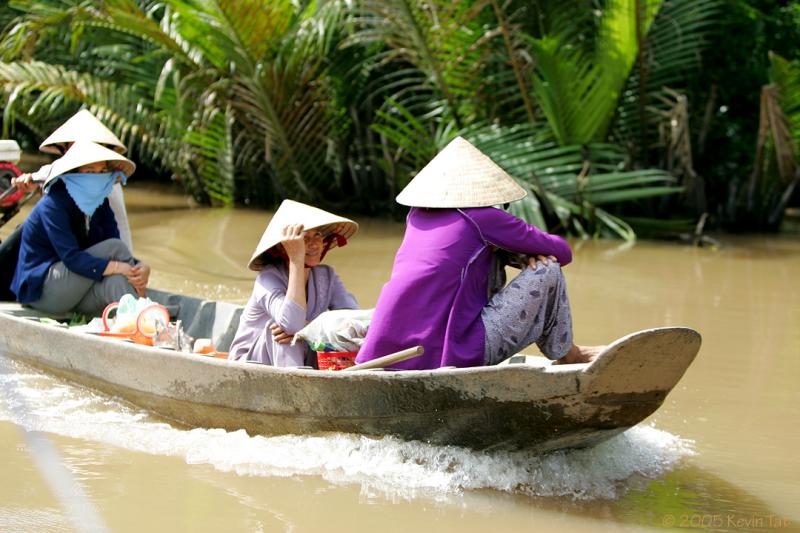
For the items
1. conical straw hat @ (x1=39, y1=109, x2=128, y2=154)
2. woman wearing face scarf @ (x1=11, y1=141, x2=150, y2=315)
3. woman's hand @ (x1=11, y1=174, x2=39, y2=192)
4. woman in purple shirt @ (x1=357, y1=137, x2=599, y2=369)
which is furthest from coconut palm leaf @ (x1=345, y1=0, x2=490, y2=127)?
woman in purple shirt @ (x1=357, y1=137, x2=599, y2=369)

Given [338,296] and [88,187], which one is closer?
[338,296]

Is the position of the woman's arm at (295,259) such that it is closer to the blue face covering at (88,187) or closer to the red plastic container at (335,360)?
the red plastic container at (335,360)

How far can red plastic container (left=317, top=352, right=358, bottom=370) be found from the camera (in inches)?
175

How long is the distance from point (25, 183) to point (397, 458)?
3188mm

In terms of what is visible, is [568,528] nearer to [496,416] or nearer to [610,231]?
[496,416]

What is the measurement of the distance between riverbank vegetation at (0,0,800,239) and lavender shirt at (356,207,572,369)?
5731 mm

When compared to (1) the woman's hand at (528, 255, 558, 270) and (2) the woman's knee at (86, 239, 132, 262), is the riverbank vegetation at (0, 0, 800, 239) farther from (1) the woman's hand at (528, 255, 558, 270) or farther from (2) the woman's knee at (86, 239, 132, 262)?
(1) the woman's hand at (528, 255, 558, 270)

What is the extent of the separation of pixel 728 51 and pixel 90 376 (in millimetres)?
8672

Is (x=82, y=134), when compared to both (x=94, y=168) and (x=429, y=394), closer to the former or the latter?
(x=94, y=168)

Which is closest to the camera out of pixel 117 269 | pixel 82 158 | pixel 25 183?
pixel 82 158

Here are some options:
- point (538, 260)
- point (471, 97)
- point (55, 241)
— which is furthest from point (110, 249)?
point (471, 97)

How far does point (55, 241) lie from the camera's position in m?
5.63

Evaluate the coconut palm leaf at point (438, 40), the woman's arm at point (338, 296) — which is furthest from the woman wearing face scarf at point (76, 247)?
the coconut palm leaf at point (438, 40)

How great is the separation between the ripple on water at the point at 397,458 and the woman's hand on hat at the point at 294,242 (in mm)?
698
